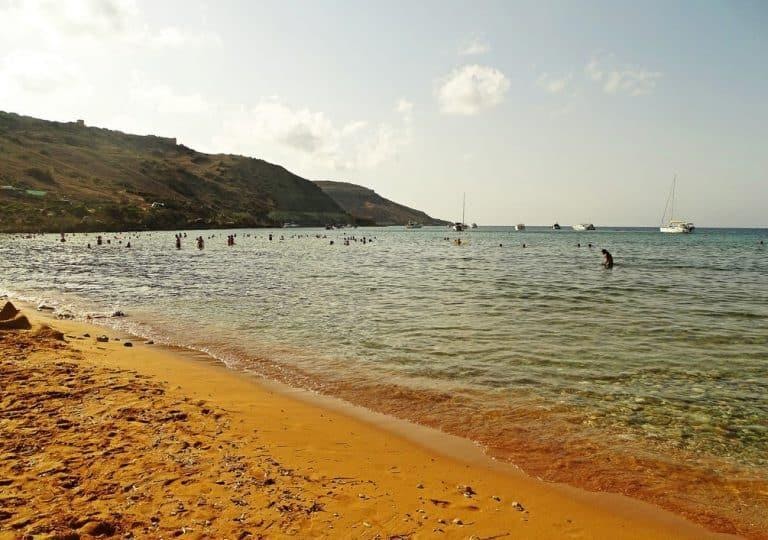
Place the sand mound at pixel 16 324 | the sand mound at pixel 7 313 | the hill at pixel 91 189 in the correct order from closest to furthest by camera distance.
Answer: the sand mound at pixel 16 324 → the sand mound at pixel 7 313 → the hill at pixel 91 189

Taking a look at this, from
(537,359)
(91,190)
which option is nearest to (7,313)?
(537,359)

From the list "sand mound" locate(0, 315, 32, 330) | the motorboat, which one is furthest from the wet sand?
the motorboat

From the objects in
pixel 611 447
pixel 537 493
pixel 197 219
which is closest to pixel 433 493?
pixel 537 493

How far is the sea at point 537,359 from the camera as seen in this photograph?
21.0ft

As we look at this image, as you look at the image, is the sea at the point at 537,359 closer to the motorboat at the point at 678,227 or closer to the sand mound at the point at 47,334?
the sand mound at the point at 47,334

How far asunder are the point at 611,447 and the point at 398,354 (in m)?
5.92

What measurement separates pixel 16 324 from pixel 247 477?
10903 millimetres

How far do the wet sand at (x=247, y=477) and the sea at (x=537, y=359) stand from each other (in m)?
0.81

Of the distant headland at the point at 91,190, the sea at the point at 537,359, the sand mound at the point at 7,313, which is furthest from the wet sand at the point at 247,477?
the distant headland at the point at 91,190

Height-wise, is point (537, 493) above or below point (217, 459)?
below

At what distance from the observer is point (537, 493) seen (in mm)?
5402

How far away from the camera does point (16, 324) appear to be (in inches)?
475

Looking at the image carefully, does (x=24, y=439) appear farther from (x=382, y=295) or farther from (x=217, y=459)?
(x=382, y=295)

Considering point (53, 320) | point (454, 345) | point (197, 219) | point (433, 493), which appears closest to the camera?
point (433, 493)
